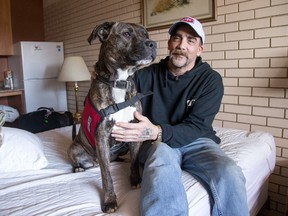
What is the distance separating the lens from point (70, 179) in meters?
1.29

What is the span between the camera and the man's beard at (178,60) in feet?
4.83

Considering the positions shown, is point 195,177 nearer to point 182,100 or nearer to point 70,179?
point 182,100

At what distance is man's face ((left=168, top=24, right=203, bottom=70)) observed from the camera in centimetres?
148

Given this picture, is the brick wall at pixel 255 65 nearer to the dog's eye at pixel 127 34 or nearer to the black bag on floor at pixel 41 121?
the dog's eye at pixel 127 34

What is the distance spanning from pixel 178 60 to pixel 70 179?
909 millimetres

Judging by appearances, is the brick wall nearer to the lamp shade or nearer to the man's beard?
the man's beard

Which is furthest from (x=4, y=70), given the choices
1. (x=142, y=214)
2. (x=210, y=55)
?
Answer: (x=142, y=214)

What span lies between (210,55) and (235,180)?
4.21 feet

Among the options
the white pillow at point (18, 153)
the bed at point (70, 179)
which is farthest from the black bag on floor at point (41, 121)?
the white pillow at point (18, 153)

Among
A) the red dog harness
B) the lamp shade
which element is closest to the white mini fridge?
the lamp shade

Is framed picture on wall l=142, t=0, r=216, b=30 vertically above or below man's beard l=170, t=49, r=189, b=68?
above

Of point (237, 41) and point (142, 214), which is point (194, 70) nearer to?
point (237, 41)

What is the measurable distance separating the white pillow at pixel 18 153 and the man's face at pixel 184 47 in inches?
38.8

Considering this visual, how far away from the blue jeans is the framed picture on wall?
1.25 metres
